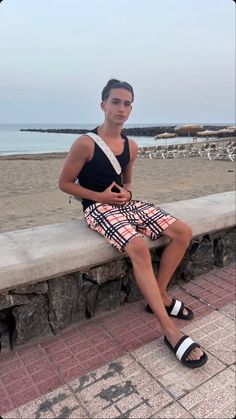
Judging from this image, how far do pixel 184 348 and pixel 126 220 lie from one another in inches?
35.4

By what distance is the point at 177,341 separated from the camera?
2.07 metres

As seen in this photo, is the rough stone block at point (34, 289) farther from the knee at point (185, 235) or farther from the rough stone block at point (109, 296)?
the knee at point (185, 235)

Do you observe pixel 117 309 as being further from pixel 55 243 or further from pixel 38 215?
pixel 38 215

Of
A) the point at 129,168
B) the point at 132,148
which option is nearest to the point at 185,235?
the point at 129,168

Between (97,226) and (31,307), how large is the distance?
696 millimetres

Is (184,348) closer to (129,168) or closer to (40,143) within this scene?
(129,168)

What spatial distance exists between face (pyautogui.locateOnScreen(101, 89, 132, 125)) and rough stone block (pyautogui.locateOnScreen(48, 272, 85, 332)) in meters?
1.17

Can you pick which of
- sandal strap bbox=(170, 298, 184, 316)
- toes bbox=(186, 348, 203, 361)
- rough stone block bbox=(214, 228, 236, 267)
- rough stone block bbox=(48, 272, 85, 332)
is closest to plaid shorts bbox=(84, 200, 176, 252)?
rough stone block bbox=(48, 272, 85, 332)

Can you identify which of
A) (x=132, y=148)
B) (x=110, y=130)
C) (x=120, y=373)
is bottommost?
(x=120, y=373)

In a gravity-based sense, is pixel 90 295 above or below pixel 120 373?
above

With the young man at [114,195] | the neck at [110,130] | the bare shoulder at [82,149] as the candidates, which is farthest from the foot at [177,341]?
the neck at [110,130]

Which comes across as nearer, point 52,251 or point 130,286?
point 52,251

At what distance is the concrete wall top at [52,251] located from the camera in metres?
2.04

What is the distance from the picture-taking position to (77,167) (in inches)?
98.1
